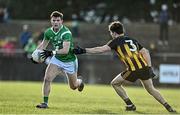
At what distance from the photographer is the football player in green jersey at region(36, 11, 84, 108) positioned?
1448cm

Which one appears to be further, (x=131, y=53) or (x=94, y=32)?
(x=94, y=32)

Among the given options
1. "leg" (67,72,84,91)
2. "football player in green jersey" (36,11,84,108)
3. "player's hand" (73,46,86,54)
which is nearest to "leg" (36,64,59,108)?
"football player in green jersey" (36,11,84,108)

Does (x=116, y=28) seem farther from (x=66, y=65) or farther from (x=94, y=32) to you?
(x=94, y=32)

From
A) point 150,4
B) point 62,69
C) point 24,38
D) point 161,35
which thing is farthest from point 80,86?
point 150,4

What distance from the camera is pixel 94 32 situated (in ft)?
153

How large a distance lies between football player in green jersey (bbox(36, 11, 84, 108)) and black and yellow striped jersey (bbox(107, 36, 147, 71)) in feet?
3.41

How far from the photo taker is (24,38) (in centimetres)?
3575

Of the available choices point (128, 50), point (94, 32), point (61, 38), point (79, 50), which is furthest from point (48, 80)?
point (94, 32)

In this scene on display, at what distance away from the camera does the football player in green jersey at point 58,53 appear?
1448 cm

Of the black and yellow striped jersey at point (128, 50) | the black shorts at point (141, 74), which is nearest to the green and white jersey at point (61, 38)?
the black and yellow striped jersey at point (128, 50)

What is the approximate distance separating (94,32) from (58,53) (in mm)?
32076

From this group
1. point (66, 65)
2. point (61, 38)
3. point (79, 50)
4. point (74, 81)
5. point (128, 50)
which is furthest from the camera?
point (74, 81)

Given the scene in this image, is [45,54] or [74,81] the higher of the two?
[45,54]

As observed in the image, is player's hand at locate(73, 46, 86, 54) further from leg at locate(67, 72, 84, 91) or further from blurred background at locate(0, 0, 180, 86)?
blurred background at locate(0, 0, 180, 86)
